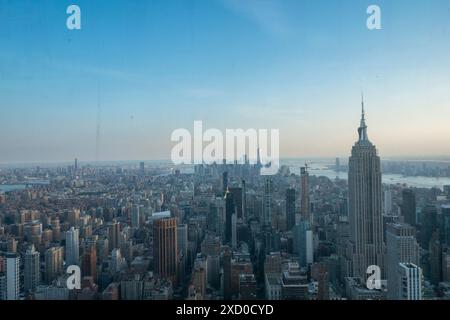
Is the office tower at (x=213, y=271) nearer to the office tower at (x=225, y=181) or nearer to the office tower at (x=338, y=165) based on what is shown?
the office tower at (x=225, y=181)

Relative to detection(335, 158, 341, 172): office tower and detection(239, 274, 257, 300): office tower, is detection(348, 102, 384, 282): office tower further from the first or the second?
detection(239, 274, 257, 300): office tower

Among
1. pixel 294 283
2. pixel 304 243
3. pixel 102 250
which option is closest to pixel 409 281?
pixel 294 283

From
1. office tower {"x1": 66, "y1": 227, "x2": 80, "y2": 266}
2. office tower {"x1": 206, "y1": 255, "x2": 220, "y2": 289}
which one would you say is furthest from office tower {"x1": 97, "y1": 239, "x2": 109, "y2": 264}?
office tower {"x1": 206, "y1": 255, "x2": 220, "y2": 289}

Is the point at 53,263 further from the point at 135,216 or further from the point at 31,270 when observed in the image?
the point at 135,216

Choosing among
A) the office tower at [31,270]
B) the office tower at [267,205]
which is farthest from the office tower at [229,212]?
the office tower at [31,270]
